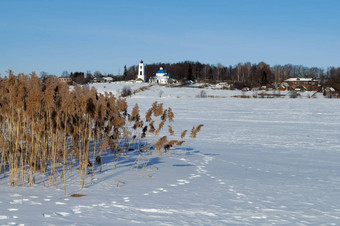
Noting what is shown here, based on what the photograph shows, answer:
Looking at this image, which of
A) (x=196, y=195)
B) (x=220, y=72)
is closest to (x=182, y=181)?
(x=196, y=195)

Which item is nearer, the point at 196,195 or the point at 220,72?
the point at 196,195

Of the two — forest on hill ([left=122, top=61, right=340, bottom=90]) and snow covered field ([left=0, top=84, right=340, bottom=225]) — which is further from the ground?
forest on hill ([left=122, top=61, right=340, bottom=90])

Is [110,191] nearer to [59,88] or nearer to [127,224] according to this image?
[127,224]

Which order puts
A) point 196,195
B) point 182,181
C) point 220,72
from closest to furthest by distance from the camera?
1. point 196,195
2. point 182,181
3. point 220,72

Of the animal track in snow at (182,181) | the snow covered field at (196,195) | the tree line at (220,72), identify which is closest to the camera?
the snow covered field at (196,195)

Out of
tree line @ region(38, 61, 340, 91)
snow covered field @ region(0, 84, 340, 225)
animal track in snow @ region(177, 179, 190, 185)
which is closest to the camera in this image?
snow covered field @ region(0, 84, 340, 225)

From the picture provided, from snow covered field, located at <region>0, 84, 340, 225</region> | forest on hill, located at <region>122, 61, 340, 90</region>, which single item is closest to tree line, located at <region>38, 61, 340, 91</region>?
forest on hill, located at <region>122, 61, 340, 90</region>

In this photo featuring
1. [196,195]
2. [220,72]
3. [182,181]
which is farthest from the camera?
[220,72]

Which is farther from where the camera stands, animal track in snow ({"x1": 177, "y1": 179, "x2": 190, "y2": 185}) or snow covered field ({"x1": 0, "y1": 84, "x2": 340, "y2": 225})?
animal track in snow ({"x1": 177, "y1": 179, "x2": 190, "y2": 185})

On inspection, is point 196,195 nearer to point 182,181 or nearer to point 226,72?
point 182,181

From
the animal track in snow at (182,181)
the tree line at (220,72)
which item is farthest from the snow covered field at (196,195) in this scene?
the tree line at (220,72)

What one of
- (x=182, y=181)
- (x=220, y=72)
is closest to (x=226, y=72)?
(x=220, y=72)

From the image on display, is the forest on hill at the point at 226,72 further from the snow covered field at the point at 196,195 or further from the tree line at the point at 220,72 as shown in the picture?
the snow covered field at the point at 196,195

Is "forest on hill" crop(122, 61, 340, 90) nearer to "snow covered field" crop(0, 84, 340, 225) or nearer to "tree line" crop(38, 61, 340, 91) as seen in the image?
"tree line" crop(38, 61, 340, 91)
